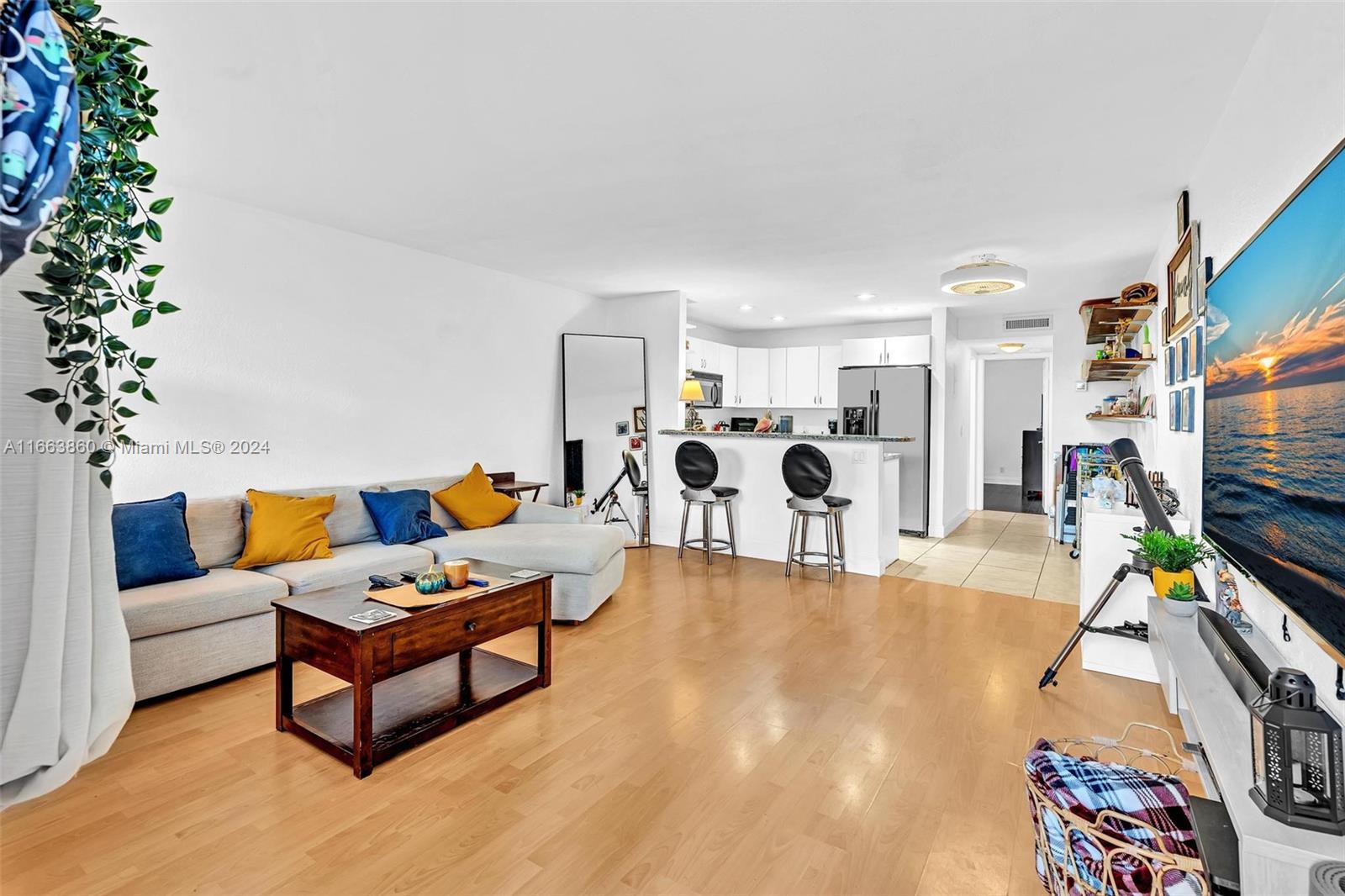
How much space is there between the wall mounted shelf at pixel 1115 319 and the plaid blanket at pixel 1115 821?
12.8ft

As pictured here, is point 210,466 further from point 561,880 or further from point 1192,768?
point 1192,768

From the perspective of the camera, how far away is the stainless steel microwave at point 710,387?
790 cm

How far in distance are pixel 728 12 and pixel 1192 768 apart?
3084 mm

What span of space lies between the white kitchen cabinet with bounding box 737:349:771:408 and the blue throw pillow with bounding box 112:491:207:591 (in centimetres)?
654

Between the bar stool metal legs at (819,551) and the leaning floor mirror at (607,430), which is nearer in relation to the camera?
the bar stool metal legs at (819,551)

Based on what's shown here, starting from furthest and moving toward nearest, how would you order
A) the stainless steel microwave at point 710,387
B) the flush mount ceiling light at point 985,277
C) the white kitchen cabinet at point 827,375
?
the white kitchen cabinet at point 827,375 < the stainless steel microwave at point 710,387 < the flush mount ceiling light at point 985,277

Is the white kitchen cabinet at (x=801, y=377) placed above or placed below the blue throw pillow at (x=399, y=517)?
above

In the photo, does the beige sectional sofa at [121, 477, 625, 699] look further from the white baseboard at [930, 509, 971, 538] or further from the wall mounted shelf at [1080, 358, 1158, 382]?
the white baseboard at [930, 509, 971, 538]

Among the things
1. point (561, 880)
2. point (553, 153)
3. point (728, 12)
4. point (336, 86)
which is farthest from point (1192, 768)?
point (336, 86)

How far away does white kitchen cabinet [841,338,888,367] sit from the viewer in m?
7.64

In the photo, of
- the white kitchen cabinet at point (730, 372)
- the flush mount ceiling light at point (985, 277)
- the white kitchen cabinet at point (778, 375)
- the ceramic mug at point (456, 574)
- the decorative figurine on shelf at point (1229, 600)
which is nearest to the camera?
the decorative figurine on shelf at point (1229, 600)

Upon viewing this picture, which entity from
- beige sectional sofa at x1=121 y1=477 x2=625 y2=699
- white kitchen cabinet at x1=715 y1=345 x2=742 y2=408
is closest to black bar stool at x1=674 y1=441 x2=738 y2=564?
beige sectional sofa at x1=121 y1=477 x2=625 y2=699

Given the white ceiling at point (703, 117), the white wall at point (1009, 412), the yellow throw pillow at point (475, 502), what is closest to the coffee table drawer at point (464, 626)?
the yellow throw pillow at point (475, 502)

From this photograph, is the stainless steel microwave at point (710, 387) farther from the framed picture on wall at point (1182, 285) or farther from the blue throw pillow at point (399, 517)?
the framed picture on wall at point (1182, 285)
